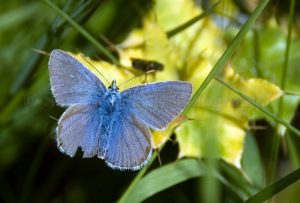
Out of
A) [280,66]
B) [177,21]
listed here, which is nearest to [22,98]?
[177,21]

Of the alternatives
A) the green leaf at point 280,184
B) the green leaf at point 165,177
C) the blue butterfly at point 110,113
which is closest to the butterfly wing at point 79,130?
the blue butterfly at point 110,113

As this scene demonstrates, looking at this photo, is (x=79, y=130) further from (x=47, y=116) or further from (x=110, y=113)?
(x=47, y=116)

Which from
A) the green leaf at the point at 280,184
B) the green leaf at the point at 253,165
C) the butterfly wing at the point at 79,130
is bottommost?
the green leaf at the point at 253,165

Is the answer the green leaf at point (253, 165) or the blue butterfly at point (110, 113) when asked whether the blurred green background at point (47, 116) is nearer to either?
A: the green leaf at point (253, 165)

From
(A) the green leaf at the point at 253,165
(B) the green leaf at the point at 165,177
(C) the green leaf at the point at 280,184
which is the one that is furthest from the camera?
(A) the green leaf at the point at 253,165

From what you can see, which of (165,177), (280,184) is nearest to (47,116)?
(165,177)

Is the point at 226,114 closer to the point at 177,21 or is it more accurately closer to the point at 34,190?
the point at 177,21

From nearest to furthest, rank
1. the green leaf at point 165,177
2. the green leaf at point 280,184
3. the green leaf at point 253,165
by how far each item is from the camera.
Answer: the green leaf at point 280,184, the green leaf at point 165,177, the green leaf at point 253,165

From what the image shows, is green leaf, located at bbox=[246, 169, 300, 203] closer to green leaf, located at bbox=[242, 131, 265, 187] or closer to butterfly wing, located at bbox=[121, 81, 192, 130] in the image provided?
butterfly wing, located at bbox=[121, 81, 192, 130]
